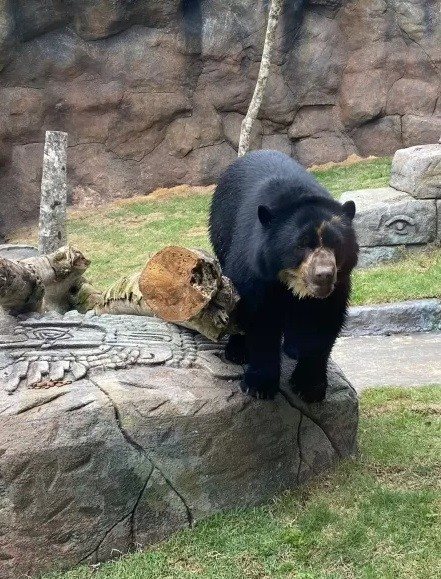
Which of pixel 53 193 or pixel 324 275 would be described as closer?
pixel 324 275

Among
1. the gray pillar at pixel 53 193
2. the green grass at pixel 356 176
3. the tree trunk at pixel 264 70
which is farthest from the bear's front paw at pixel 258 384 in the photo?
the tree trunk at pixel 264 70

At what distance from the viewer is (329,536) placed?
11.1 feet

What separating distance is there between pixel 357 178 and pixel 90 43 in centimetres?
485

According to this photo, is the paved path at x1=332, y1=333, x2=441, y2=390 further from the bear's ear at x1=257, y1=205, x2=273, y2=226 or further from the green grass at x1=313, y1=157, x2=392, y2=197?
the green grass at x1=313, y1=157, x2=392, y2=197

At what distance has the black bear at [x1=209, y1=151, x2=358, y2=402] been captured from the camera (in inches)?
133

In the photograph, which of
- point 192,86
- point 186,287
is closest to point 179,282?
point 186,287

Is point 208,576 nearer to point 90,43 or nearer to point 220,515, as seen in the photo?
point 220,515

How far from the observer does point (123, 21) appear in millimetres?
12805

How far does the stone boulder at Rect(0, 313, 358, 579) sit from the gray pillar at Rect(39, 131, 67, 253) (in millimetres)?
3587

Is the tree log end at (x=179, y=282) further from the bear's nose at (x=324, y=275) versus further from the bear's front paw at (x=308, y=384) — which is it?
the bear's front paw at (x=308, y=384)

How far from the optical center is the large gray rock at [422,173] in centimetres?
879

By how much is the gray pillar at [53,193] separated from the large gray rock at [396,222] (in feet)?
10.6

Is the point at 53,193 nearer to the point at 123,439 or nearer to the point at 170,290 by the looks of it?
the point at 170,290

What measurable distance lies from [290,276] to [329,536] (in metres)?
1.13
